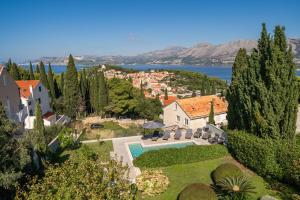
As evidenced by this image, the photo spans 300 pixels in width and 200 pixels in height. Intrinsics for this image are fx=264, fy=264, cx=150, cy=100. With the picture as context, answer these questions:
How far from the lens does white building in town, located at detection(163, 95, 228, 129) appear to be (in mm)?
36469

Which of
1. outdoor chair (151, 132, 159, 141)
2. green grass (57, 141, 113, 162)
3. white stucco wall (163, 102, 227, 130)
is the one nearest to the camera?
green grass (57, 141, 113, 162)

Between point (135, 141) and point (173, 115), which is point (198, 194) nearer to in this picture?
point (135, 141)

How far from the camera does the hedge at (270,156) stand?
1647 centimetres

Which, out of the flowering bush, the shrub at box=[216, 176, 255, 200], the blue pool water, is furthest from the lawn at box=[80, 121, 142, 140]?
the shrub at box=[216, 176, 255, 200]

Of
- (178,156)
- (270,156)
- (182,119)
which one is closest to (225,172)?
(270,156)

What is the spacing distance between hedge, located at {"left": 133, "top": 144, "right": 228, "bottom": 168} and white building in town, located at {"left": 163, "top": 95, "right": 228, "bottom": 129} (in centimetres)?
1314

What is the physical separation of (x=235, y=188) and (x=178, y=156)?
7.59 meters

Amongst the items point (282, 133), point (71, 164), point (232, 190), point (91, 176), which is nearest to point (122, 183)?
point (91, 176)

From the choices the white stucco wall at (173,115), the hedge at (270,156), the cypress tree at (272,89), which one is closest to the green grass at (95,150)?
the hedge at (270,156)

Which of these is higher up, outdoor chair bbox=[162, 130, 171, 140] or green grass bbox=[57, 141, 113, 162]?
outdoor chair bbox=[162, 130, 171, 140]

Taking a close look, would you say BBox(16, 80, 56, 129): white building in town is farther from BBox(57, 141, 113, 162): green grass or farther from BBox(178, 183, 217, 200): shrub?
BBox(178, 183, 217, 200): shrub

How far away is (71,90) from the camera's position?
4444 cm

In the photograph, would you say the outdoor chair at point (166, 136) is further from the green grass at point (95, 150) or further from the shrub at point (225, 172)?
the shrub at point (225, 172)

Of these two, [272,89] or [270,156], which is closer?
[270,156]
